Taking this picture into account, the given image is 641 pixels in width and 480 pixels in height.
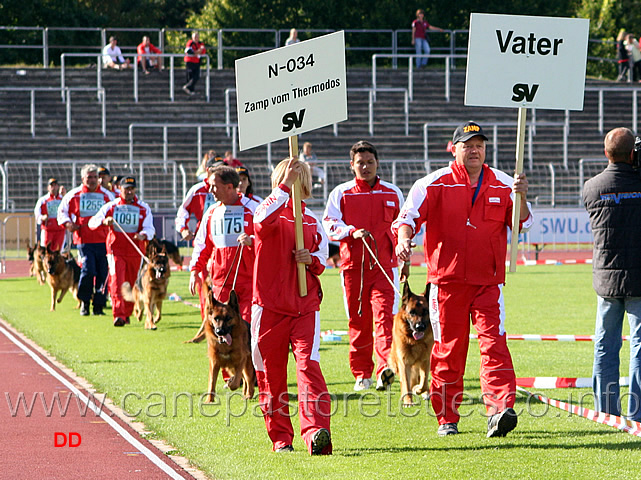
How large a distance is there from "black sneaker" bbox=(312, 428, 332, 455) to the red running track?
0.86m

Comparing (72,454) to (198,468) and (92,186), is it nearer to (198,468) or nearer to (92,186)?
(198,468)

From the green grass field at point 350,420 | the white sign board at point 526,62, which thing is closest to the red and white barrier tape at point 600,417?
→ the green grass field at point 350,420

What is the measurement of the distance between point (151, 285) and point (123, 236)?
82 centimetres

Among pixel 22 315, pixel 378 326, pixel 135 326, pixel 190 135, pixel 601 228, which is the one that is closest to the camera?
pixel 601 228

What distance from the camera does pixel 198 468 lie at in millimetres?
7086

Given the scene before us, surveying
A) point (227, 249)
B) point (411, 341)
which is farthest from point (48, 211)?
point (411, 341)

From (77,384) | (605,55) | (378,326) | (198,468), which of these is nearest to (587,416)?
(378,326)

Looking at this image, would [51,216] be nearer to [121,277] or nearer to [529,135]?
[121,277]

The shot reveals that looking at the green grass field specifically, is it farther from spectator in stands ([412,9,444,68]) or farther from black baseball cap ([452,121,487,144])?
spectator in stands ([412,9,444,68])

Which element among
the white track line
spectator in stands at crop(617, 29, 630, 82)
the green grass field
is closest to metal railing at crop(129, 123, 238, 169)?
spectator in stands at crop(617, 29, 630, 82)

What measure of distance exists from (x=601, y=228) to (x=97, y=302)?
10610mm

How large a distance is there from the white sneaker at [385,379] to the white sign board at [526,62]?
2.98 metres

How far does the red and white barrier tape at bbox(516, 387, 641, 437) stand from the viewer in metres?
7.78

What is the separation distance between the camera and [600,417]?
320 inches
